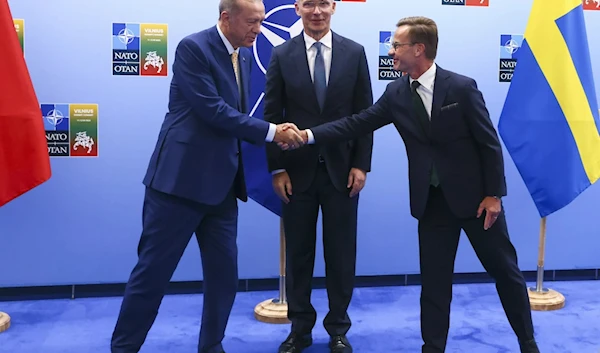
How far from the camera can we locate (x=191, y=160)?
→ 9.23 ft

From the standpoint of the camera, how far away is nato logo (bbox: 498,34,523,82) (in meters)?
4.45

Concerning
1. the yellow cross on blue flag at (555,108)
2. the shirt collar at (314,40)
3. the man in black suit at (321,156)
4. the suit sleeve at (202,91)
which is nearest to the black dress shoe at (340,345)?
the man in black suit at (321,156)

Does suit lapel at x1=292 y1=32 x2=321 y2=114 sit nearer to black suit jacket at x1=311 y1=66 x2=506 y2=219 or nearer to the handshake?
the handshake

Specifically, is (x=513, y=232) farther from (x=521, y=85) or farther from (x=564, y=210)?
(x=521, y=85)

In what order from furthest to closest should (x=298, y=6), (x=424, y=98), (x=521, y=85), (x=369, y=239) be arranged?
(x=369, y=239)
(x=521, y=85)
(x=298, y=6)
(x=424, y=98)

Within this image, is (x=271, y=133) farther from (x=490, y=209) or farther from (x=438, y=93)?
(x=490, y=209)

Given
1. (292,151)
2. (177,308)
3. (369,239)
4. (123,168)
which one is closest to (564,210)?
(369,239)

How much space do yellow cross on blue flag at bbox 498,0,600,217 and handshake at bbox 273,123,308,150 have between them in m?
1.56

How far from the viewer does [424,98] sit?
286 cm

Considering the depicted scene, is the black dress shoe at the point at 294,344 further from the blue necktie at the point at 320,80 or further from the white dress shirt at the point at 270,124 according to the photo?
the blue necktie at the point at 320,80

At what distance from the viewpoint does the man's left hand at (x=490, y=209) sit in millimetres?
2748

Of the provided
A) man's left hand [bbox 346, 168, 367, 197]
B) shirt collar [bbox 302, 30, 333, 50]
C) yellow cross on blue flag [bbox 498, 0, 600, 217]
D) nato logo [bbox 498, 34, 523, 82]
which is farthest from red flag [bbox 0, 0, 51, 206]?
nato logo [bbox 498, 34, 523, 82]

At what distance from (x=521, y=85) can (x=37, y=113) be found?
279cm

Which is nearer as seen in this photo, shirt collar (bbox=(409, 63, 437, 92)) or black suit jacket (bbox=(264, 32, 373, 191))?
shirt collar (bbox=(409, 63, 437, 92))
